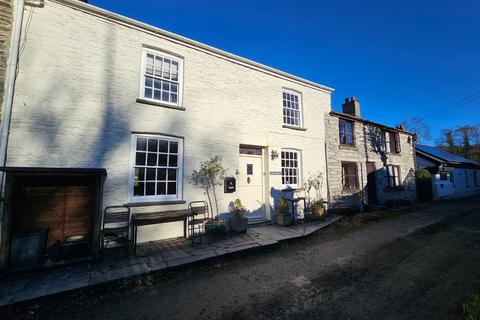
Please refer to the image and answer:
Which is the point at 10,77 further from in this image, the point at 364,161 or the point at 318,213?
the point at 364,161

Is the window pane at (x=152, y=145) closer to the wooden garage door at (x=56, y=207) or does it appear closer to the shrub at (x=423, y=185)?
the wooden garage door at (x=56, y=207)

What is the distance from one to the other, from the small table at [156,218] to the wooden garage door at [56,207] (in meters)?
1.16

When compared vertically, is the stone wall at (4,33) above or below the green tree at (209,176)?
above

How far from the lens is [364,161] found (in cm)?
1319

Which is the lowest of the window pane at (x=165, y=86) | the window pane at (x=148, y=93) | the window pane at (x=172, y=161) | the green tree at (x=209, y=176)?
the green tree at (x=209, y=176)

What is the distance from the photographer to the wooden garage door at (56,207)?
5062 millimetres

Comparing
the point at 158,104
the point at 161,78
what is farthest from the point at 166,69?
the point at 158,104

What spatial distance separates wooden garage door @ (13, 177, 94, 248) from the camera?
506cm

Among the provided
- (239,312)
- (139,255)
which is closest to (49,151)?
(139,255)

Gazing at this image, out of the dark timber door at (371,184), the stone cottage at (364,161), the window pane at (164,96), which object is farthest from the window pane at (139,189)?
the dark timber door at (371,184)

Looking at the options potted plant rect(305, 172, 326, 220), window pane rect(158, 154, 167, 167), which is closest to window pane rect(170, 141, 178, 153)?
window pane rect(158, 154, 167, 167)

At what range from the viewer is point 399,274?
4.50m

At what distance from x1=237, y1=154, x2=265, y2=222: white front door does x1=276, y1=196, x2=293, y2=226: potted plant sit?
Answer: 2.34 feet

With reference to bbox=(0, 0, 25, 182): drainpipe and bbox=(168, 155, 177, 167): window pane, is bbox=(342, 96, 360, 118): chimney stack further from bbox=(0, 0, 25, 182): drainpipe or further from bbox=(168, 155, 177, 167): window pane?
bbox=(0, 0, 25, 182): drainpipe
